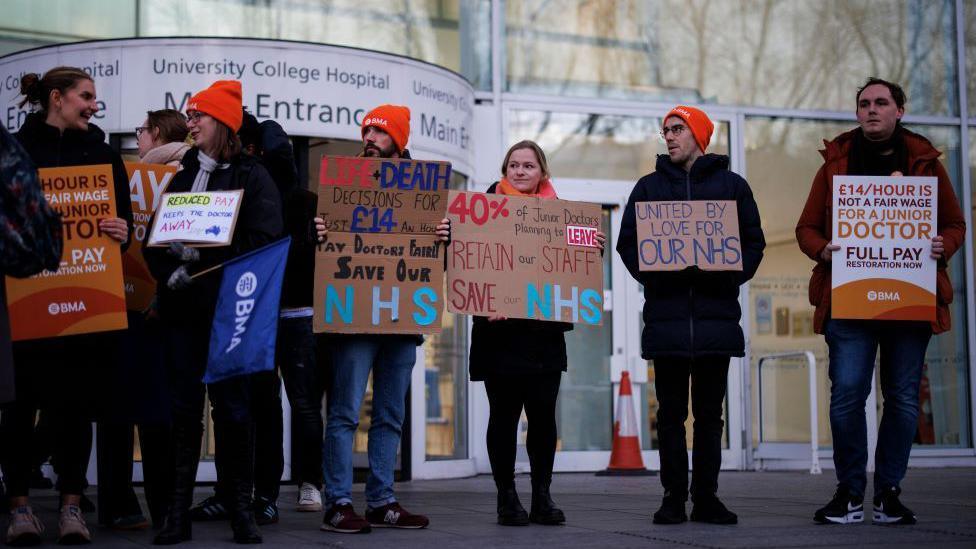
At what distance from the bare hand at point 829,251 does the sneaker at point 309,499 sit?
304 centimetres

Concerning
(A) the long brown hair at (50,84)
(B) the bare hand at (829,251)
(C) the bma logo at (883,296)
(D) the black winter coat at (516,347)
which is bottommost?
(D) the black winter coat at (516,347)

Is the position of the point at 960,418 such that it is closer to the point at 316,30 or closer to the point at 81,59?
the point at 316,30

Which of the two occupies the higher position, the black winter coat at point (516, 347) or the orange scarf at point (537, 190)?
the orange scarf at point (537, 190)

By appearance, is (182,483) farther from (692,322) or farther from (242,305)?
(692,322)

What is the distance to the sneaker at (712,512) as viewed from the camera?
622 centimetres

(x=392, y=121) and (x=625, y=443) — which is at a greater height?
(x=392, y=121)

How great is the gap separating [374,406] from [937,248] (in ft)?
Answer: 9.14

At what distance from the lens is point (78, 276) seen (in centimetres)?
585

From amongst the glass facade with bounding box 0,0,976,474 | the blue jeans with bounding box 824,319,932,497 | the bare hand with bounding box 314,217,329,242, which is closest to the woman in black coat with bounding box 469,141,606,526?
the bare hand with bounding box 314,217,329,242

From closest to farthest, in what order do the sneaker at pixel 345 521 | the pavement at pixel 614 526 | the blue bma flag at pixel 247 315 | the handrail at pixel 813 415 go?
the blue bma flag at pixel 247 315
the pavement at pixel 614 526
the sneaker at pixel 345 521
the handrail at pixel 813 415

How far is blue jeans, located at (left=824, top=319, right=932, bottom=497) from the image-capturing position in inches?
247

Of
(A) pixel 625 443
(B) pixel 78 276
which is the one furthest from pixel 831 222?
(A) pixel 625 443

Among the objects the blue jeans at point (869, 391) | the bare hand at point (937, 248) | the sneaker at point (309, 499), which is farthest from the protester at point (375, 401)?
the bare hand at point (937, 248)

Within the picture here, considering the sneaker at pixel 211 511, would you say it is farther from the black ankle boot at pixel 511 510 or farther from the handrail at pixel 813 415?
the handrail at pixel 813 415
